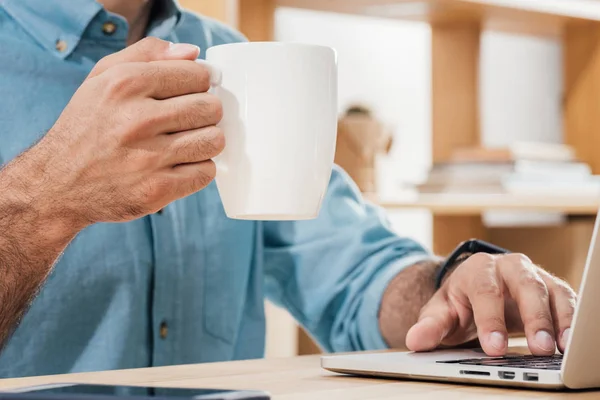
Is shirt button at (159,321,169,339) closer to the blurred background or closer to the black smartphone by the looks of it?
the black smartphone

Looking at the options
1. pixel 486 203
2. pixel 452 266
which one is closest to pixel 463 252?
pixel 452 266

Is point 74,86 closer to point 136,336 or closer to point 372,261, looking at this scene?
point 136,336

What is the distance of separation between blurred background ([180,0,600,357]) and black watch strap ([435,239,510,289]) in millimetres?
907

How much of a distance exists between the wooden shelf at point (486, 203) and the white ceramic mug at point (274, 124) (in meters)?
1.38

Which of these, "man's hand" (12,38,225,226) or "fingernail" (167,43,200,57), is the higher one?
"fingernail" (167,43,200,57)

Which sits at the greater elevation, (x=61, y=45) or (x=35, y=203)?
A: (x=61, y=45)

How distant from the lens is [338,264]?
1.23 metres

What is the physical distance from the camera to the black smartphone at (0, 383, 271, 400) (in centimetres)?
49

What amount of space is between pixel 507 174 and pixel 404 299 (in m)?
1.15

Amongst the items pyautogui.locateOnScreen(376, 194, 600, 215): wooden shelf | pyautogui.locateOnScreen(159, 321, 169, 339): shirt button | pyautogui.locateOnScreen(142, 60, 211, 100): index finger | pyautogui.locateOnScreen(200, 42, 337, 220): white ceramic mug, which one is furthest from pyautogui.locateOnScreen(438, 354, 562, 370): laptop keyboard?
pyautogui.locateOnScreen(376, 194, 600, 215): wooden shelf

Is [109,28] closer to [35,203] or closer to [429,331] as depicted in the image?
[35,203]

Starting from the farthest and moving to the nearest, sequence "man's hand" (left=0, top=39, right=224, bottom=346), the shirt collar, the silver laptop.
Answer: the shirt collar < "man's hand" (left=0, top=39, right=224, bottom=346) < the silver laptop

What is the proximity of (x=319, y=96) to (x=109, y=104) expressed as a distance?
16 centimetres

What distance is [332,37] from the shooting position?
2.77m
